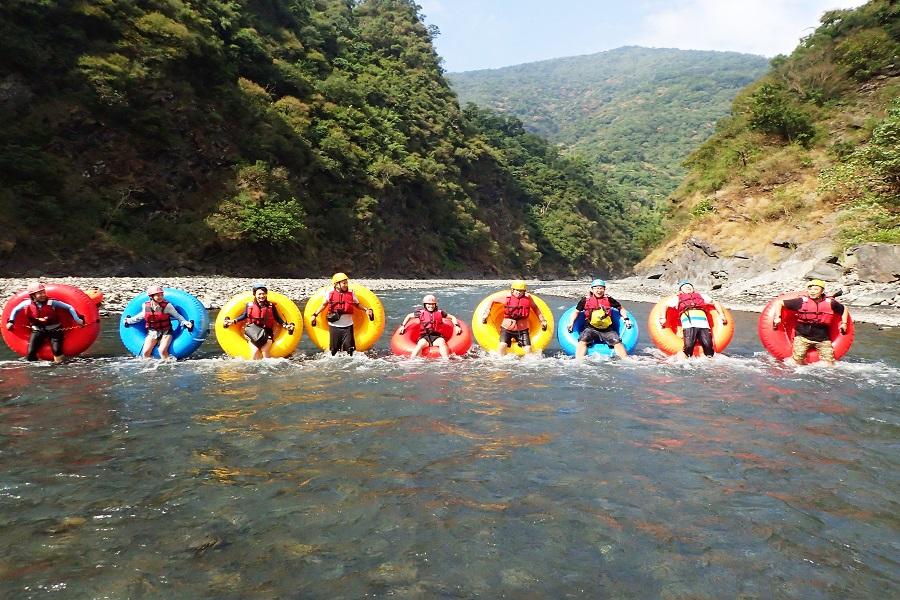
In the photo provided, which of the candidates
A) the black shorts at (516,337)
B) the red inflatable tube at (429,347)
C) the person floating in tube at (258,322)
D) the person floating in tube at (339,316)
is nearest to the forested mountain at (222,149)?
the person floating in tube at (258,322)

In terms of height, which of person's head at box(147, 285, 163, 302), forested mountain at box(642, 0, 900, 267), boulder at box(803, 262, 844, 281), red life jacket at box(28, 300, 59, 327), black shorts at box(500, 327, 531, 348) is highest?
forested mountain at box(642, 0, 900, 267)

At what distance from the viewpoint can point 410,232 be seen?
4066cm

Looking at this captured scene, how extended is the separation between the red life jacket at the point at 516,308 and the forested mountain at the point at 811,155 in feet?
44.7

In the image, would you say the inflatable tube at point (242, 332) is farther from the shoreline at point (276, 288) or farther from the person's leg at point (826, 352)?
the person's leg at point (826, 352)

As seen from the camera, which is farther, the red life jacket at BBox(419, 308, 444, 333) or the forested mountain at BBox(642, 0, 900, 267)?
Result: the forested mountain at BBox(642, 0, 900, 267)

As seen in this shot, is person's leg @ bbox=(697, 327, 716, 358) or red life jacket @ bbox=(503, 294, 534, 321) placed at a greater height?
red life jacket @ bbox=(503, 294, 534, 321)

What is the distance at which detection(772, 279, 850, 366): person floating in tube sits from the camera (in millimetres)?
8266

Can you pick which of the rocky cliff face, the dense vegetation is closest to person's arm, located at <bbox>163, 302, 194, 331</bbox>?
A: the rocky cliff face

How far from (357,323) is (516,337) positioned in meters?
2.50

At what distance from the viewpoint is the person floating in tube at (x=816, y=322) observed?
8266 mm

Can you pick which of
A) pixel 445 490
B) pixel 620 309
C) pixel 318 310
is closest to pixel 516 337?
pixel 620 309

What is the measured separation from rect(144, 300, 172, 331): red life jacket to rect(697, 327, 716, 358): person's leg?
778 cm

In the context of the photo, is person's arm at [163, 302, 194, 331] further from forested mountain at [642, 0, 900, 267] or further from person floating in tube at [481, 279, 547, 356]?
forested mountain at [642, 0, 900, 267]

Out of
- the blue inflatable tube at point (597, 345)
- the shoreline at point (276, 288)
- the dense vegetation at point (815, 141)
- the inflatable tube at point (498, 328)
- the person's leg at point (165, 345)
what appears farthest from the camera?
the dense vegetation at point (815, 141)
